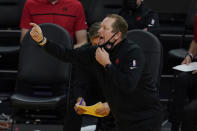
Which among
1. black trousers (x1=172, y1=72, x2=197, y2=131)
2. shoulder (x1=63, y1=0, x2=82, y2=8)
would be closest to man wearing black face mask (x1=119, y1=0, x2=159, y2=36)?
shoulder (x1=63, y1=0, x2=82, y2=8)

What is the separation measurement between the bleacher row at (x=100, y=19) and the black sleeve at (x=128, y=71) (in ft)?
7.08

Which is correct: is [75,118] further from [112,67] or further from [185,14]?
[185,14]

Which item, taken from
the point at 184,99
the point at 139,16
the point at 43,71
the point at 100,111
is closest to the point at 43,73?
the point at 43,71

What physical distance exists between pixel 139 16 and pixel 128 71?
183 centimetres

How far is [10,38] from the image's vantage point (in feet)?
16.0

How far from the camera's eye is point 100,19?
15.1ft

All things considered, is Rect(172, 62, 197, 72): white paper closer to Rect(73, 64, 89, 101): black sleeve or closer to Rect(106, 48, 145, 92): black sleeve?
Rect(73, 64, 89, 101): black sleeve

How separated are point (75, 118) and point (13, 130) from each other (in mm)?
543

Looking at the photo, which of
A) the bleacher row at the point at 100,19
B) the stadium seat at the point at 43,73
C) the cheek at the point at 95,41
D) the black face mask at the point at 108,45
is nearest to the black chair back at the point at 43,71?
the stadium seat at the point at 43,73

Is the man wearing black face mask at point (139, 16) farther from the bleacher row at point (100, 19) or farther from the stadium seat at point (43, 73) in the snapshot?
the stadium seat at point (43, 73)

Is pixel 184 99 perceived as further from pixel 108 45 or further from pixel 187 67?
pixel 108 45

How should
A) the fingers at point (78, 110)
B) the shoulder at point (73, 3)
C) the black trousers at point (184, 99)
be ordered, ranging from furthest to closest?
the shoulder at point (73, 3) < the black trousers at point (184, 99) < the fingers at point (78, 110)

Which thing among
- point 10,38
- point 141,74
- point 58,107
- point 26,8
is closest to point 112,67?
point 141,74

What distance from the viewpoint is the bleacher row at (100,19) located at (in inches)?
182
